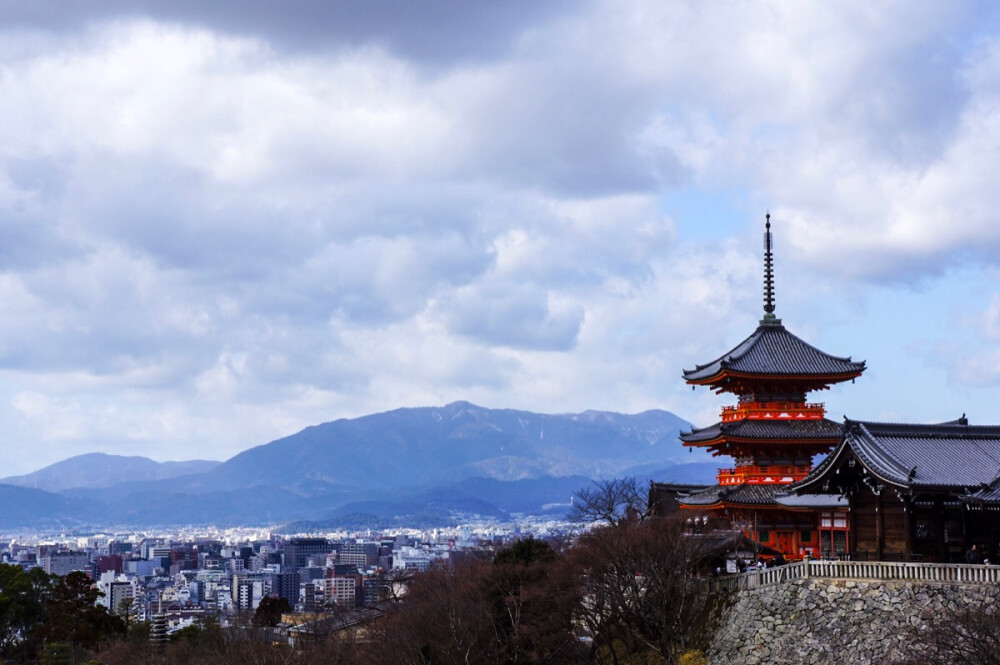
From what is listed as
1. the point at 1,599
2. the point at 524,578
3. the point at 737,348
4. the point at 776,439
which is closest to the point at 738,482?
the point at 776,439

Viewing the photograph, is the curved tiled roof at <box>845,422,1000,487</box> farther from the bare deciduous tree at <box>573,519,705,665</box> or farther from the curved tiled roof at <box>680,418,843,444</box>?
the curved tiled roof at <box>680,418,843,444</box>

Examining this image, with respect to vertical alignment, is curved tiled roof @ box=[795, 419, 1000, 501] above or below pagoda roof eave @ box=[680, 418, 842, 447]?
below

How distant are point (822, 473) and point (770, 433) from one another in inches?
453

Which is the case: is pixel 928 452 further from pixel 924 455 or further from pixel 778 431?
pixel 778 431

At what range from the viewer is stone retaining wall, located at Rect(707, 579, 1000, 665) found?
3322 cm

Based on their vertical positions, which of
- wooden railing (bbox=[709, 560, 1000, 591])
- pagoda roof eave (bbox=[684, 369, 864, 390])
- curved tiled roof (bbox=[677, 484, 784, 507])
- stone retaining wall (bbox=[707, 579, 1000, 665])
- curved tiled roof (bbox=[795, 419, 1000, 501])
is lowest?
stone retaining wall (bbox=[707, 579, 1000, 665])

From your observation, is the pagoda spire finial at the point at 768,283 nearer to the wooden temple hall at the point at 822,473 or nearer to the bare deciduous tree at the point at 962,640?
the wooden temple hall at the point at 822,473

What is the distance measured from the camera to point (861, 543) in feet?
128

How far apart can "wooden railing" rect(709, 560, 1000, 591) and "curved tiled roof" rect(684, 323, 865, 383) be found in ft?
44.6

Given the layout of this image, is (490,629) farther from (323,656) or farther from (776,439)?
(776,439)

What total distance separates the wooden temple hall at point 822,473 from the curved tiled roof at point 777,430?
4cm

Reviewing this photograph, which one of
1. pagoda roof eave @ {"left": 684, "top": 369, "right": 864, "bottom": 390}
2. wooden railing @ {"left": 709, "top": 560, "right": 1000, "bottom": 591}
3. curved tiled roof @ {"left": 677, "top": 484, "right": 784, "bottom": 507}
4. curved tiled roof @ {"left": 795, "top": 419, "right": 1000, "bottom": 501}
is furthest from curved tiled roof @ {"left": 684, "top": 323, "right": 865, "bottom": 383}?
wooden railing @ {"left": 709, "top": 560, "right": 1000, "bottom": 591}

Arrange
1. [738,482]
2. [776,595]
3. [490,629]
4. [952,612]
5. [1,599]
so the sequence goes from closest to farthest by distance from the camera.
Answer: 1. [952,612]
2. [776,595]
3. [490,629]
4. [738,482]
5. [1,599]

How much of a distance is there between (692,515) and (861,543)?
12126 millimetres
